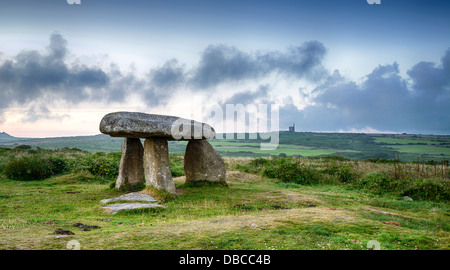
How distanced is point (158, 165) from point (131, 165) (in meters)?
2.79

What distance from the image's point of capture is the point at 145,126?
40.8 feet

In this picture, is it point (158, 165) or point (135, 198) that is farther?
point (158, 165)

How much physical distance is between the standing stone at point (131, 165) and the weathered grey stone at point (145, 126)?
8.05 feet

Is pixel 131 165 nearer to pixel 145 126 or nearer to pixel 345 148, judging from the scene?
pixel 145 126

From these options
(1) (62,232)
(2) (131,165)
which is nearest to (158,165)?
(2) (131,165)

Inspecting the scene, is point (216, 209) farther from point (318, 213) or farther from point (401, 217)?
point (401, 217)

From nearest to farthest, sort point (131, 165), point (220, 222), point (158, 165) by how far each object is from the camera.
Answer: point (220, 222), point (158, 165), point (131, 165)

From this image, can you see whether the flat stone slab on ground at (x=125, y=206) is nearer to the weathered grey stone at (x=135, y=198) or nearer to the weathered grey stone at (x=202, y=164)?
the weathered grey stone at (x=135, y=198)

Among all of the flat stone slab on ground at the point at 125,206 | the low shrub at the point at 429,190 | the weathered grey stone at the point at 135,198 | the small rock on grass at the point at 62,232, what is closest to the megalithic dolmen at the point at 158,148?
the weathered grey stone at the point at 135,198

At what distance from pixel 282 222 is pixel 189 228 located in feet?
8.12

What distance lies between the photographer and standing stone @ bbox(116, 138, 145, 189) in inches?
599

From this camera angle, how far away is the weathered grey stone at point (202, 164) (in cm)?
1634
